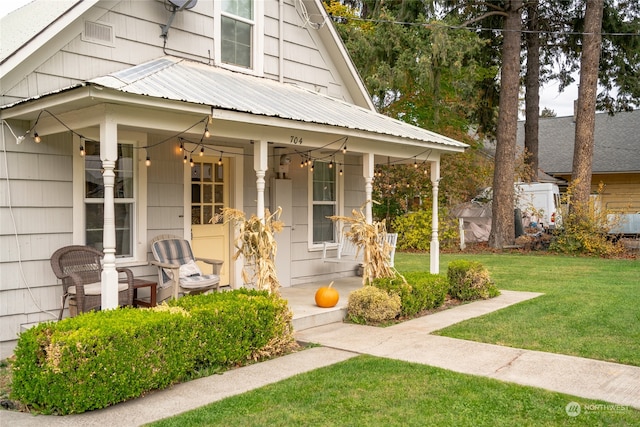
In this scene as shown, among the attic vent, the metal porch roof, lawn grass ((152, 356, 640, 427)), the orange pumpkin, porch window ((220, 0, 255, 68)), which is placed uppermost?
porch window ((220, 0, 255, 68))

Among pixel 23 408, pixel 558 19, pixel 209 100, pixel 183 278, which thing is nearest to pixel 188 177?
pixel 183 278

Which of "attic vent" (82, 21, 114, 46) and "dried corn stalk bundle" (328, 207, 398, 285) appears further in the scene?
"dried corn stalk bundle" (328, 207, 398, 285)

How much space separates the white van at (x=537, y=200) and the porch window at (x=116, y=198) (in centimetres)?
1639

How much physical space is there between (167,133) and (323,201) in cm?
404

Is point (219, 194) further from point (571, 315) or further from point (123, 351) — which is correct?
point (571, 315)

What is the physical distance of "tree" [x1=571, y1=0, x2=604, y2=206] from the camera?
17.9 m

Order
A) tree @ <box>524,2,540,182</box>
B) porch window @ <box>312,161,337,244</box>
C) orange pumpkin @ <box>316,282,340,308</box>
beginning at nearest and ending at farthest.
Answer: orange pumpkin @ <box>316,282,340,308</box> < porch window @ <box>312,161,337,244</box> < tree @ <box>524,2,540,182</box>

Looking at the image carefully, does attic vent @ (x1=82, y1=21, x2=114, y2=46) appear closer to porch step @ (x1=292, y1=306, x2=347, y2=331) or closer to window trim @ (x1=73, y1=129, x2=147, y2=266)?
window trim @ (x1=73, y1=129, x2=147, y2=266)

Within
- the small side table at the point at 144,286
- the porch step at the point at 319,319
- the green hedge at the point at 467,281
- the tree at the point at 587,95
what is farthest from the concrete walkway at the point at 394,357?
the tree at the point at 587,95

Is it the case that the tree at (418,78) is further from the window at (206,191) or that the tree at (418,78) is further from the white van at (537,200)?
the window at (206,191)

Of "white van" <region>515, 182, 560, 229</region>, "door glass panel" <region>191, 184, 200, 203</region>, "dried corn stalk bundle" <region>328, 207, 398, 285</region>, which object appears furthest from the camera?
"white van" <region>515, 182, 560, 229</region>

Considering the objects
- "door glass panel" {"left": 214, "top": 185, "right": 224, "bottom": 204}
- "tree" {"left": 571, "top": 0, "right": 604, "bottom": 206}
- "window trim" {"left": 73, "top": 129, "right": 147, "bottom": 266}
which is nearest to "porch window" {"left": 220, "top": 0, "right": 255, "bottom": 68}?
"door glass panel" {"left": 214, "top": 185, "right": 224, "bottom": 204}

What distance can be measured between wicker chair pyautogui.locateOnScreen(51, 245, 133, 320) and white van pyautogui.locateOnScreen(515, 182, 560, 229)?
1701cm

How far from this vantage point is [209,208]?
909cm
